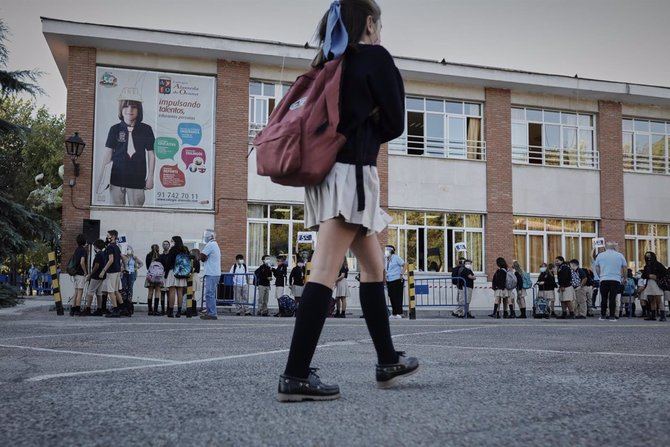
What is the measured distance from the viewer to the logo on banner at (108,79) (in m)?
23.3

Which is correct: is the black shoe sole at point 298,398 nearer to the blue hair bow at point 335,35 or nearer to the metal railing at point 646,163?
the blue hair bow at point 335,35

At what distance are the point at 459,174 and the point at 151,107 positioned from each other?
11742 millimetres

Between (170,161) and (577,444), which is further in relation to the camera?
(170,161)

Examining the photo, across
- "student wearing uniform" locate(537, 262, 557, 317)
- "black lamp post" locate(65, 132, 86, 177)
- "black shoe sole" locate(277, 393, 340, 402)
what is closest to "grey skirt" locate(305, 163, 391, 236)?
"black shoe sole" locate(277, 393, 340, 402)

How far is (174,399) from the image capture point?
3.06 m

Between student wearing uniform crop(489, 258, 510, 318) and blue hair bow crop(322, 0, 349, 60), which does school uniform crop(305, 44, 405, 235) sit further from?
student wearing uniform crop(489, 258, 510, 318)

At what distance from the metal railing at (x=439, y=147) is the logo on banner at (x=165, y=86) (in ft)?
27.2

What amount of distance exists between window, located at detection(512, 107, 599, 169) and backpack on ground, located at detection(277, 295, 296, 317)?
12.9 m

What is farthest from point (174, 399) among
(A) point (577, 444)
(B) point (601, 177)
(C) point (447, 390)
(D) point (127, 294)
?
(B) point (601, 177)

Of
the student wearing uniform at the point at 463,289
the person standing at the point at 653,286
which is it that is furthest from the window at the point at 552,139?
the person standing at the point at 653,286

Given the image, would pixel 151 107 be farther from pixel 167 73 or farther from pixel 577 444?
pixel 577 444

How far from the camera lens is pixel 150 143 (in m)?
23.4

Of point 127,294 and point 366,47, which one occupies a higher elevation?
point 366,47

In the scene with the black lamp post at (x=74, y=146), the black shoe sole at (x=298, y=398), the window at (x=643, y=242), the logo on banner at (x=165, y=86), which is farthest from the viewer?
the window at (x=643, y=242)
